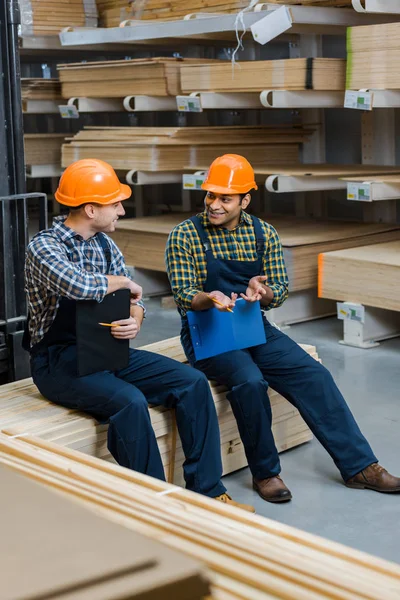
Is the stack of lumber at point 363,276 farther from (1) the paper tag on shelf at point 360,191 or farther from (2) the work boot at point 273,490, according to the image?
(2) the work boot at point 273,490

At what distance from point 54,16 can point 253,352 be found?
6268 millimetres

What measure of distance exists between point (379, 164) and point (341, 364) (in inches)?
109

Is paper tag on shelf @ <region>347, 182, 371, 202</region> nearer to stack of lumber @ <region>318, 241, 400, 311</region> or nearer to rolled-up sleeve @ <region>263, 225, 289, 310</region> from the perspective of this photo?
stack of lumber @ <region>318, 241, 400, 311</region>

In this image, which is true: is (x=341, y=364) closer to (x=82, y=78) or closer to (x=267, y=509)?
(x=267, y=509)

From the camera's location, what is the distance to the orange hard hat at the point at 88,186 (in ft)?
13.5

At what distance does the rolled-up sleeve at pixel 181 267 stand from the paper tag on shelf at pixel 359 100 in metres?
2.80

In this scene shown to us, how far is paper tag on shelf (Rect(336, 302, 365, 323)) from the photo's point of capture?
676 cm

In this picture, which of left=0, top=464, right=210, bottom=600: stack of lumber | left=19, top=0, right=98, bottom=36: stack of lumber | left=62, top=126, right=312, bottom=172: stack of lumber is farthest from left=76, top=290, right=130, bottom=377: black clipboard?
left=19, top=0, right=98, bottom=36: stack of lumber

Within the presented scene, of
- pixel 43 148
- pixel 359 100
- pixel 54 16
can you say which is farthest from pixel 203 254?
pixel 43 148

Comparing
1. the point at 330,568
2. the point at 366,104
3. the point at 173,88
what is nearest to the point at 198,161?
the point at 173,88

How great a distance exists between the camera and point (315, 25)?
7.62 m

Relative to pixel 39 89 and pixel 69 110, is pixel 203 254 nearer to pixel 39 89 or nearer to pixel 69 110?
pixel 69 110

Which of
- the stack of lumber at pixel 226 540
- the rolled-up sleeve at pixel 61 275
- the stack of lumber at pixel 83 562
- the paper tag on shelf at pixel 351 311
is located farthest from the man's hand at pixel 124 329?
the paper tag on shelf at pixel 351 311

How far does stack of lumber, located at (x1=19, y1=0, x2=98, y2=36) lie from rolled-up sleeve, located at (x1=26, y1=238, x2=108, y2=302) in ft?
20.4
